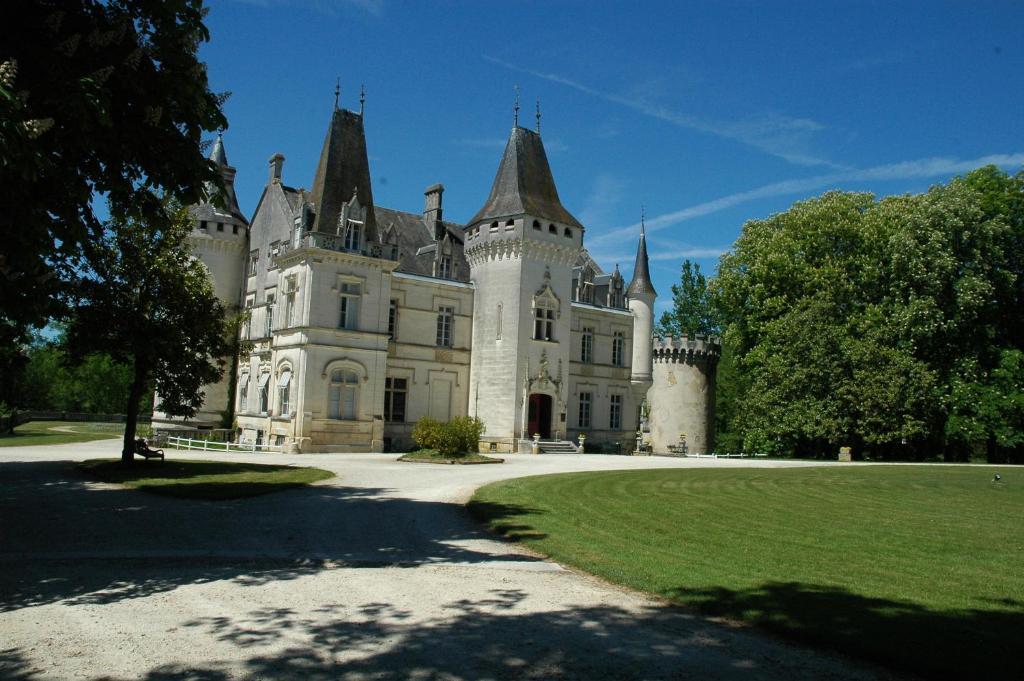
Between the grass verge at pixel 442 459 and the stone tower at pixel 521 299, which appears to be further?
the stone tower at pixel 521 299

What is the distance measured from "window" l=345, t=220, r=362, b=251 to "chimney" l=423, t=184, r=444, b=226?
26.3 feet

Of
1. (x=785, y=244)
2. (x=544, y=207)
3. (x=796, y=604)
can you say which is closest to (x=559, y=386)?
(x=544, y=207)

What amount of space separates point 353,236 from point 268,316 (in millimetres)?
5856

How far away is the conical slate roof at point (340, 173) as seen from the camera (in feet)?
101

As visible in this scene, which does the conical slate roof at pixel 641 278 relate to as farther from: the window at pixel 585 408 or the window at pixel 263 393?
the window at pixel 263 393

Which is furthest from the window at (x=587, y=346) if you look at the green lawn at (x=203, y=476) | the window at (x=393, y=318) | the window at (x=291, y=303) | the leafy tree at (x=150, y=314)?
the leafy tree at (x=150, y=314)

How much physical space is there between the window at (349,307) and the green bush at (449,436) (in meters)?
6.42

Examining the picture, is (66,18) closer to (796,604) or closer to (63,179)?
(63,179)

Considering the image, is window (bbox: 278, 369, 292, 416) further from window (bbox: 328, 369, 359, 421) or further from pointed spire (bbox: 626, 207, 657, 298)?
pointed spire (bbox: 626, 207, 657, 298)

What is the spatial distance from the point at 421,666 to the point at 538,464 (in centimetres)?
2052

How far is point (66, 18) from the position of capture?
8305 millimetres

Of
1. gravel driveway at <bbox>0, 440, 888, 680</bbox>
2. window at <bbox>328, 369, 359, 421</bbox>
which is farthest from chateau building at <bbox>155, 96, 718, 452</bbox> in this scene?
gravel driveway at <bbox>0, 440, 888, 680</bbox>

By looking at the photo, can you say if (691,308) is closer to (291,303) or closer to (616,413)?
(616,413)

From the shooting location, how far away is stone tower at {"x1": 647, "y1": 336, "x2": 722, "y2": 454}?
1779 inches
